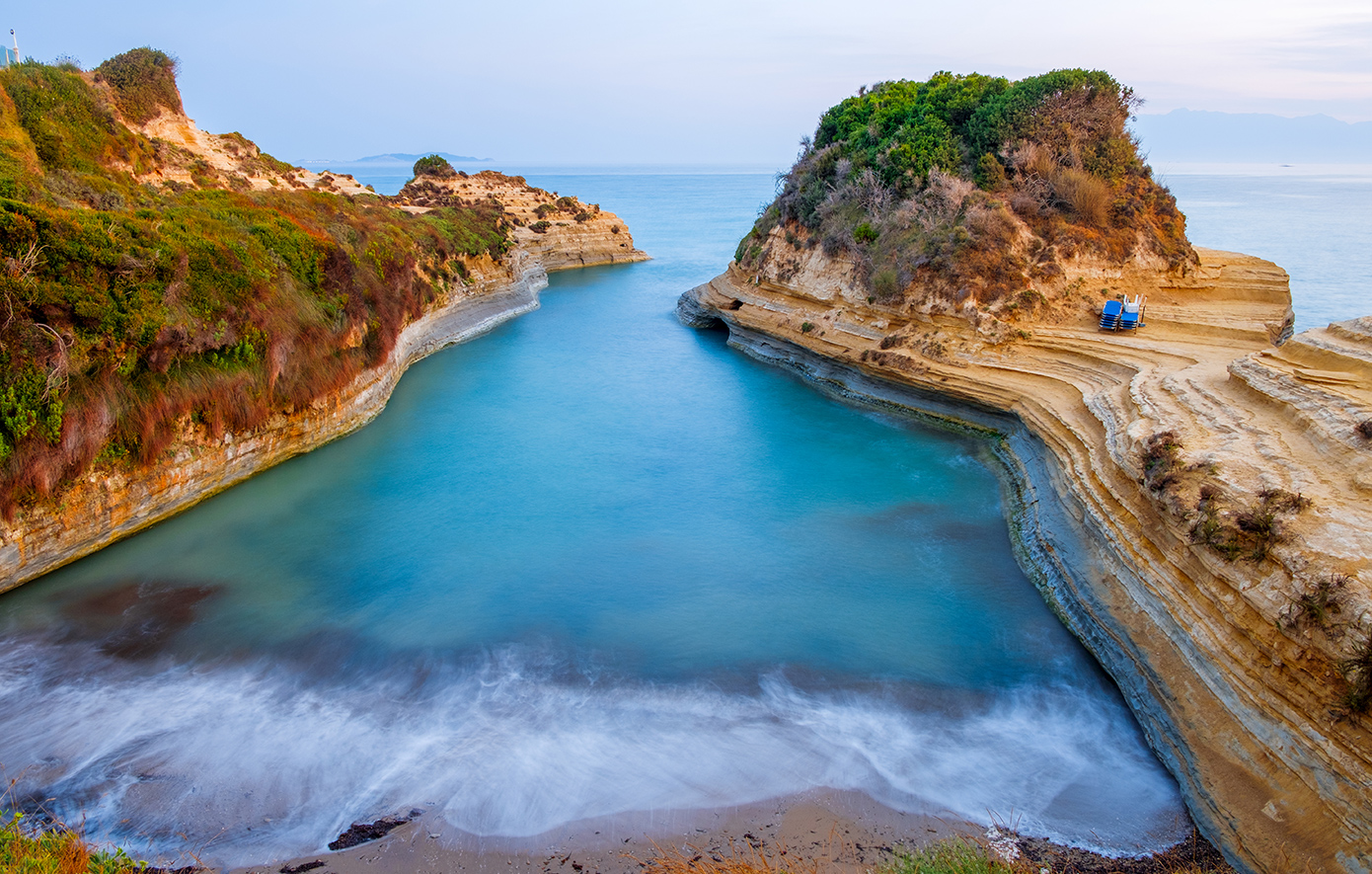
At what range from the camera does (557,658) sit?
33.4 ft

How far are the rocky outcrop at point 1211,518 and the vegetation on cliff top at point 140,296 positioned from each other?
15.7m

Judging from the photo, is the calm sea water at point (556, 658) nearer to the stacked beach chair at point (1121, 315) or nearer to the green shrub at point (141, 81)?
the stacked beach chair at point (1121, 315)

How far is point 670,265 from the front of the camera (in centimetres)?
5212

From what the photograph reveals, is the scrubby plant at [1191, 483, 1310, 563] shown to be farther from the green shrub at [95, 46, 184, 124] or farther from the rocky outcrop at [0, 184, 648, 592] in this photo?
the green shrub at [95, 46, 184, 124]

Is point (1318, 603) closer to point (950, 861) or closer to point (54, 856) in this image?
point (950, 861)

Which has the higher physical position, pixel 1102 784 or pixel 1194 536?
pixel 1194 536

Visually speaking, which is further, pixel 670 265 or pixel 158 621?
pixel 670 265

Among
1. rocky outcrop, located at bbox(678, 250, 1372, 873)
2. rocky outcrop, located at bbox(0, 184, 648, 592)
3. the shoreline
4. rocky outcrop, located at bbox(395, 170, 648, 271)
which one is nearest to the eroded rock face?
rocky outcrop, located at bbox(0, 184, 648, 592)

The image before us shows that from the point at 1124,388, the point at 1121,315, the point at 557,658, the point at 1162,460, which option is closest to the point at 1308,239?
the point at 1121,315

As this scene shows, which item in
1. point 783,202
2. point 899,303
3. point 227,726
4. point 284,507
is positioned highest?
point 783,202

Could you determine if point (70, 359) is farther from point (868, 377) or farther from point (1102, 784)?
point (868, 377)

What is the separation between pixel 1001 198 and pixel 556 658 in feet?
63.4

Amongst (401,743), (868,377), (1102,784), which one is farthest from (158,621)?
(868,377)

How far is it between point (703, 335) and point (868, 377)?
11.5 m
